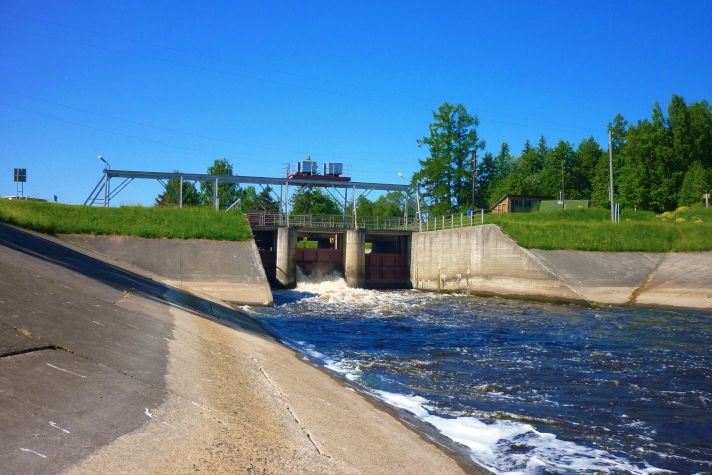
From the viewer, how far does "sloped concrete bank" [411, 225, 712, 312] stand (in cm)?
2720

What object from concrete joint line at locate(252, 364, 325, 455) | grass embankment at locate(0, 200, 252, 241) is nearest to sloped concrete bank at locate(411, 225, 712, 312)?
grass embankment at locate(0, 200, 252, 241)

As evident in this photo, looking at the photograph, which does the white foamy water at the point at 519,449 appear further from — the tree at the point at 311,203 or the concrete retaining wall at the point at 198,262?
the tree at the point at 311,203

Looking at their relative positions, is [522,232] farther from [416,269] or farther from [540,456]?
[540,456]

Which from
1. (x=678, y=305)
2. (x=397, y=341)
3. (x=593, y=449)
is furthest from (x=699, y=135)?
(x=593, y=449)

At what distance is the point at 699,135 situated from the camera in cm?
6956

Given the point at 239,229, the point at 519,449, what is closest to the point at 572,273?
the point at 239,229

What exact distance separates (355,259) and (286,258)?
5442mm

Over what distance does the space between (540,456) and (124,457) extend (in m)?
4.99

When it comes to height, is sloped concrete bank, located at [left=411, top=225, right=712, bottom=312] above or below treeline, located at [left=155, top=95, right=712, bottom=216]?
below

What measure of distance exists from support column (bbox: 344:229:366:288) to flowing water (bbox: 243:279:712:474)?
17652 mm

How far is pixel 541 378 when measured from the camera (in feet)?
37.3

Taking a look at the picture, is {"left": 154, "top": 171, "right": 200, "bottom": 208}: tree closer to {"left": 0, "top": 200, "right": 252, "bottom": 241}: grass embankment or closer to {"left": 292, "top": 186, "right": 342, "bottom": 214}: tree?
{"left": 292, "top": 186, "right": 342, "bottom": 214}: tree

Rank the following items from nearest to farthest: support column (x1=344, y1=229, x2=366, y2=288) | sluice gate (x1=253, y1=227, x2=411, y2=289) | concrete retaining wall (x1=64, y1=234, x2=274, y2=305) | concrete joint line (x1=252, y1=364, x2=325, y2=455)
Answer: concrete joint line (x1=252, y1=364, x2=325, y2=455) < concrete retaining wall (x1=64, y1=234, x2=274, y2=305) < sluice gate (x1=253, y1=227, x2=411, y2=289) < support column (x1=344, y1=229, x2=366, y2=288)

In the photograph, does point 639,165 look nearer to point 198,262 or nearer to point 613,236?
point 613,236
